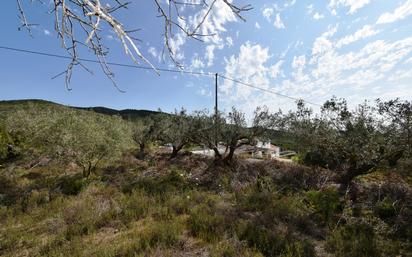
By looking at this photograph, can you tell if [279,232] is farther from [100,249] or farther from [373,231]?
[100,249]

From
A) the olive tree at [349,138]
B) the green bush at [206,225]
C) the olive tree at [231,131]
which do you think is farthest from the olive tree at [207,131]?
the green bush at [206,225]

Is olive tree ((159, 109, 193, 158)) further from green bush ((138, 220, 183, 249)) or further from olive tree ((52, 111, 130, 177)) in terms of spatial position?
green bush ((138, 220, 183, 249))

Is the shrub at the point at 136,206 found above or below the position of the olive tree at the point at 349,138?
below

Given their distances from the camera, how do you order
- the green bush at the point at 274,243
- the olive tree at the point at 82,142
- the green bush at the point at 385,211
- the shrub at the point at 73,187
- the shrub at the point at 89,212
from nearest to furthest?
the green bush at the point at 274,243 < the shrub at the point at 89,212 < the green bush at the point at 385,211 < the shrub at the point at 73,187 < the olive tree at the point at 82,142

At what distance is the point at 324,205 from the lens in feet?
24.7

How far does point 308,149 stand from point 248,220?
6.03 metres

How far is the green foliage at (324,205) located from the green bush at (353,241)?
695 millimetres

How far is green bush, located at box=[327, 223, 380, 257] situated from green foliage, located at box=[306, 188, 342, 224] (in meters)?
0.69

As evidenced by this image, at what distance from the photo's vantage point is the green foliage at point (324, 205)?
23.3 feet

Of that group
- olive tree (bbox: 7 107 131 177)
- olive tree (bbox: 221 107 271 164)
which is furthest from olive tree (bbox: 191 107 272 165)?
olive tree (bbox: 7 107 131 177)

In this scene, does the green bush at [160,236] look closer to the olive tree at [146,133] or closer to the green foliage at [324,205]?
the green foliage at [324,205]

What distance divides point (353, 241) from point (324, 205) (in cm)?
206

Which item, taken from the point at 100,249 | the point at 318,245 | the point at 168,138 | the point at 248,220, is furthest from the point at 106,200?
the point at 168,138

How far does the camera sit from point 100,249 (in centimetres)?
496
